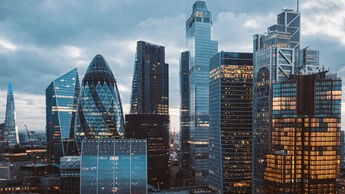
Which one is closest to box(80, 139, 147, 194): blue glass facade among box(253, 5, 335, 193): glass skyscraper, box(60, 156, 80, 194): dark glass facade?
box(60, 156, 80, 194): dark glass facade

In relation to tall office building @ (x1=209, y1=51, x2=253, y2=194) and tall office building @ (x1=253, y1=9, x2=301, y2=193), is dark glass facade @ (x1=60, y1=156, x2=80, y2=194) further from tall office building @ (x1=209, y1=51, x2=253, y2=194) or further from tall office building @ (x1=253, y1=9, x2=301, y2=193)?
tall office building @ (x1=253, y1=9, x2=301, y2=193)

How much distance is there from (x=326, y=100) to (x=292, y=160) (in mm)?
27502

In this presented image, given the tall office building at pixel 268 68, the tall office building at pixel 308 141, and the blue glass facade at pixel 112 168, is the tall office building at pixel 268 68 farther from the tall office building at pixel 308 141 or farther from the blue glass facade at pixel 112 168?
the blue glass facade at pixel 112 168

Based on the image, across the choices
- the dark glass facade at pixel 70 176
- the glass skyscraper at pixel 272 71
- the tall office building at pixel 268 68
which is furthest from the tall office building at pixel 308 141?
the dark glass facade at pixel 70 176

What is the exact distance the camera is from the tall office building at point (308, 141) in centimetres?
13325

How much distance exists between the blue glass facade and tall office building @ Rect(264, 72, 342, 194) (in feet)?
207

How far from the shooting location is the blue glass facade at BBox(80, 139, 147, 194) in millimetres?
166750

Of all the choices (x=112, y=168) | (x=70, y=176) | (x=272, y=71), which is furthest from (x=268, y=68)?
(x=70, y=176)

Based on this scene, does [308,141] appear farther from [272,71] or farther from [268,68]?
[268,68]

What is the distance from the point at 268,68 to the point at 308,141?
37461 mm

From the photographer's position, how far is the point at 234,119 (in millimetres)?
194250

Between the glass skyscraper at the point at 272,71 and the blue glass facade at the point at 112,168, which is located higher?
the glass skyscraper at the point at 272,71

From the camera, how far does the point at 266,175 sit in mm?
137875

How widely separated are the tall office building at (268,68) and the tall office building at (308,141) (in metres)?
13.2
